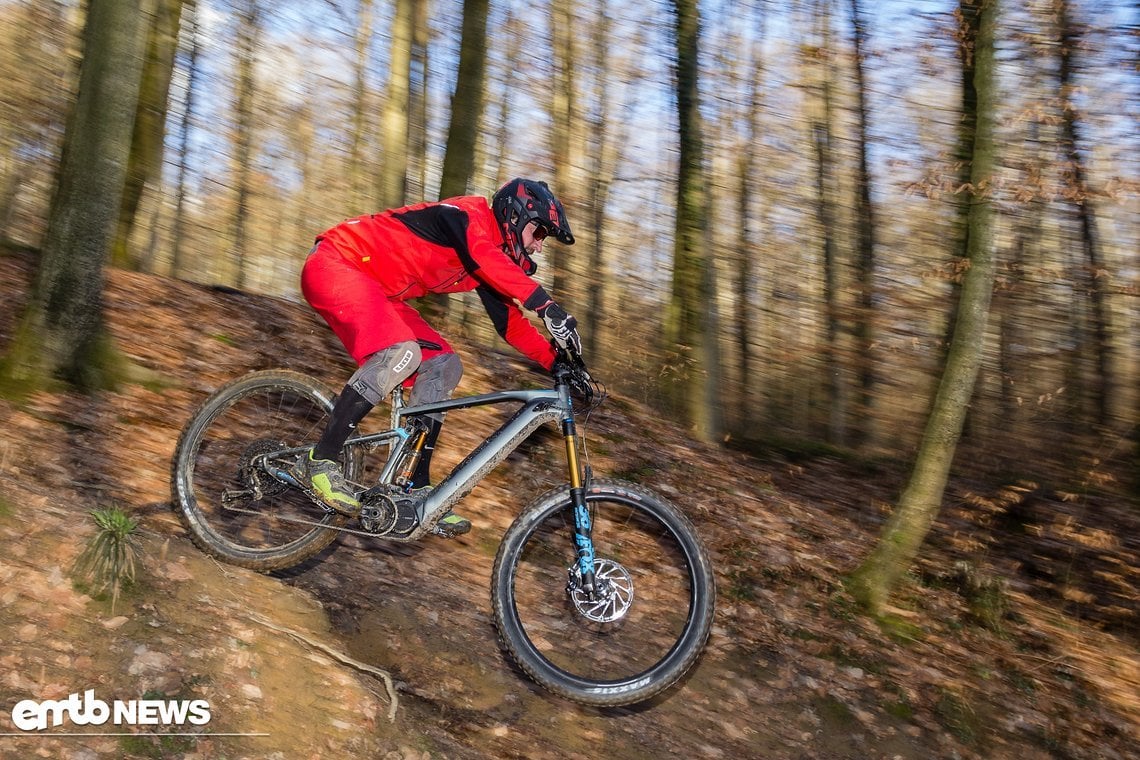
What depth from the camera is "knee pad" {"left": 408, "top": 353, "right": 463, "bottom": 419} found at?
15.9 feet

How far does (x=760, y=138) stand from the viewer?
1778cm

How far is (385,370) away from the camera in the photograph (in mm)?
4500

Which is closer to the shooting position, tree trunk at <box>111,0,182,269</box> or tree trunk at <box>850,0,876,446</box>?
tree trunk at <box>111,0,182,269</box>

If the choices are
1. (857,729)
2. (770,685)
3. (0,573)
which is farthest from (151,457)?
(857,729)

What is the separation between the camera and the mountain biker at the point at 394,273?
14.3 feet

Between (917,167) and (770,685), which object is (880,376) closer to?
(917,167)

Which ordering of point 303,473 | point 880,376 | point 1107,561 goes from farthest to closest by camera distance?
point 880,376 < point 1107,561 < point 303,473

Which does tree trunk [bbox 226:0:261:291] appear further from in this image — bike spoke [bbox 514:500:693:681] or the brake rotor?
bike spoke [bbox 514:500:693:681]

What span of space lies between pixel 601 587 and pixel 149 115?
8689mm

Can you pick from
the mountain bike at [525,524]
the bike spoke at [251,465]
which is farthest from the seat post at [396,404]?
the bike spoke at [251,465]

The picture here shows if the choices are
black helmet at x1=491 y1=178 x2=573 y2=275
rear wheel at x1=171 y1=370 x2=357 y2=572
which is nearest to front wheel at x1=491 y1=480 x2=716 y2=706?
rear wheel at x1=171 y1=370 x2=357 y2=572

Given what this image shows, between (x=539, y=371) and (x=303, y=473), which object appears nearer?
(x=303, y=473)

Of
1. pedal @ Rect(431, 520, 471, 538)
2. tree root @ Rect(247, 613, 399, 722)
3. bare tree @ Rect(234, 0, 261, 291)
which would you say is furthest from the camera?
bare tree @ Rect(234, 0, 261, 291)

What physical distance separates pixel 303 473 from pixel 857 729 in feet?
12.7
